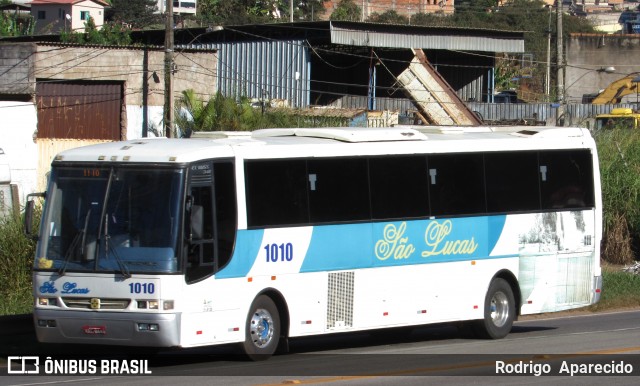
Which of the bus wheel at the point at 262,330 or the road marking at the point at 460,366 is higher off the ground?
the bus wheel at the point at 262,330

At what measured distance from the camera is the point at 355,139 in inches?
623

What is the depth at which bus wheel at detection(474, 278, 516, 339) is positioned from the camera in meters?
17.4

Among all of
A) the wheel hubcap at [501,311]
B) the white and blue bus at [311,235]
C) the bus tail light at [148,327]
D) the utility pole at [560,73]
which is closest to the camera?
the bus tail light at [148,327]

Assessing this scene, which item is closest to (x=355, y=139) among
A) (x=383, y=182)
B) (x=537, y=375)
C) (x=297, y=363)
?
(x=383, y=182)

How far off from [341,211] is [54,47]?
2108cm

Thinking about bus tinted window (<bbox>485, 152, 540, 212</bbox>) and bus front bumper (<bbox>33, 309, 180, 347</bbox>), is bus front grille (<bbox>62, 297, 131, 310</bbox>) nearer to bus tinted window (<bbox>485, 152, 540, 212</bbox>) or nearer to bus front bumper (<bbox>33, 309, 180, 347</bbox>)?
bus front bumper (<bbox>33, 309, 180, 347</bbox>)

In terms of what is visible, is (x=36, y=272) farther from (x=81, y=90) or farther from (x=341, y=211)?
(x=81, y=90)

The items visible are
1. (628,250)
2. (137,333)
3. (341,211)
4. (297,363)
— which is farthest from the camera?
(628,250)

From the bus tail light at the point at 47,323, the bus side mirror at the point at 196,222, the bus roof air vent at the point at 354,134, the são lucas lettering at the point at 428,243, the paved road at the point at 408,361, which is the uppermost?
the bus roof air vent at the point at 354,134

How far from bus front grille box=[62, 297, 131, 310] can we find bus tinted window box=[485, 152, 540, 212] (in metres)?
6.76

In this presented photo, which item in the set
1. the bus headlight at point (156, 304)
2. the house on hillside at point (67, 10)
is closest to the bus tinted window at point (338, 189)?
the bus headlight at point (156, 304)

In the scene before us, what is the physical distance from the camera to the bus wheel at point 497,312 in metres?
17.4

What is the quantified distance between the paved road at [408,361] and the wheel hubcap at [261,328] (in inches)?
12.2

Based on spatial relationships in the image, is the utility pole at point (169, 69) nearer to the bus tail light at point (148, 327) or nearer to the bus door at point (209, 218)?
the bus door at point (209, 218)
